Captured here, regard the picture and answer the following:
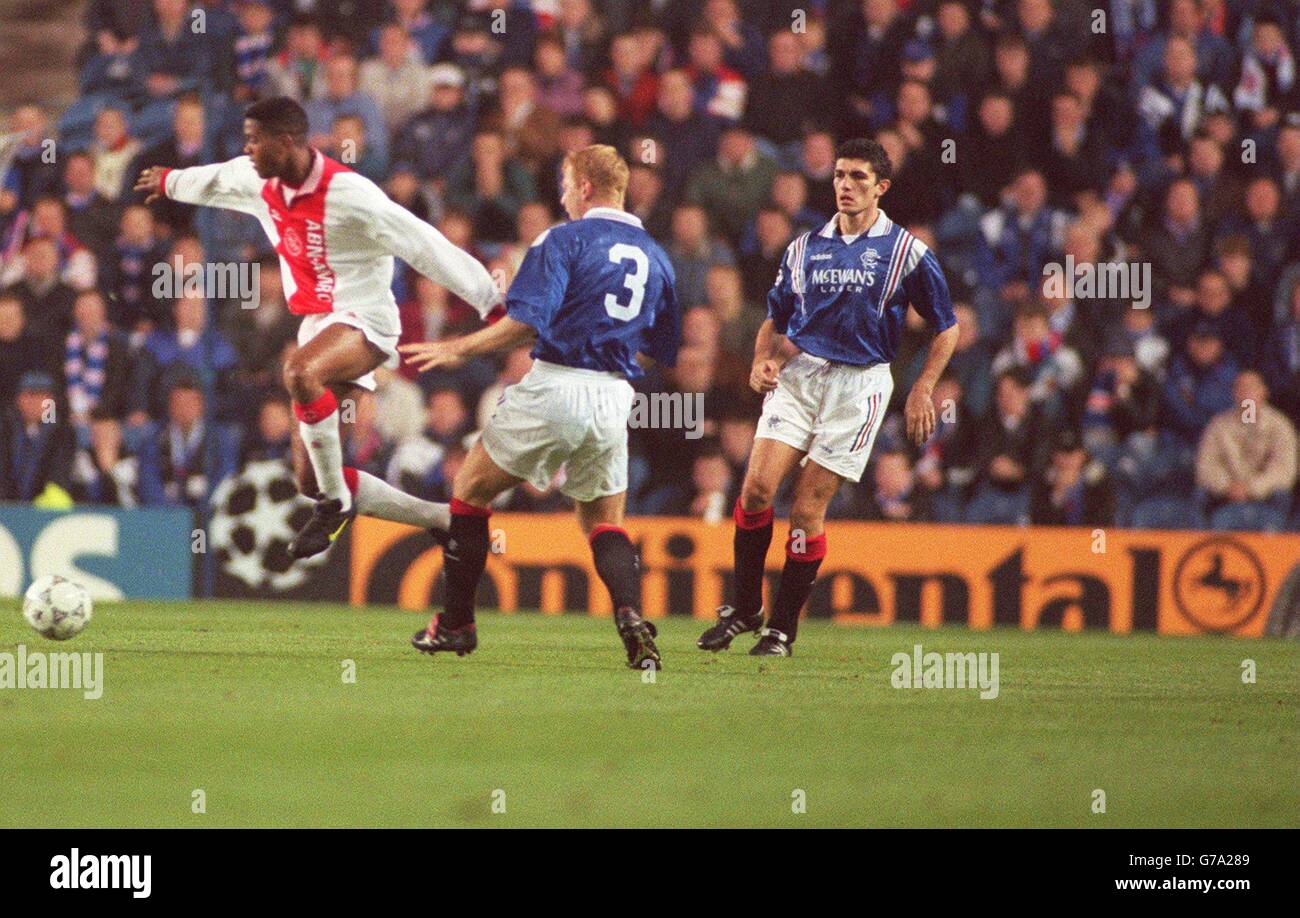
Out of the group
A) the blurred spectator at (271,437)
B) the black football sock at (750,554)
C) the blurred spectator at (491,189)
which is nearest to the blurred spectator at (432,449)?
the blurred spectator at (271,437)

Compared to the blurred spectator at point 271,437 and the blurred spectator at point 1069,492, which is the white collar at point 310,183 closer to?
the blurred spectator at point 271,437

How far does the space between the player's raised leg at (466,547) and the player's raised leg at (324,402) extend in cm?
68

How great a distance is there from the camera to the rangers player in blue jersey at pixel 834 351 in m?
8.79

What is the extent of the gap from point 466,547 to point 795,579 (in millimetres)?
1635

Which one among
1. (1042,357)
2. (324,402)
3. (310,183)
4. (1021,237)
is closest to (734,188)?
(1021,237)

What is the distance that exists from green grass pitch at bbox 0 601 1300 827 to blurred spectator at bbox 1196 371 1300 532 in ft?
11.9

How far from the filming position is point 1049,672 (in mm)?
9500

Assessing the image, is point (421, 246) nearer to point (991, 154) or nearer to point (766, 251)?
point (766, 251)

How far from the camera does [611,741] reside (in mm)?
6734

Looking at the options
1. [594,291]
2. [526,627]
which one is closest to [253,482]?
[526,627]

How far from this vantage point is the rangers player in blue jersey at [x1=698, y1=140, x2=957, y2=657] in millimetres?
8789

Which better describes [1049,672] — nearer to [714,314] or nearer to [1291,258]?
[714,314]

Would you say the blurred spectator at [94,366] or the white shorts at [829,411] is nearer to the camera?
the white shorts at [829,411]

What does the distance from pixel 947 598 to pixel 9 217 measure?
7152 mm
